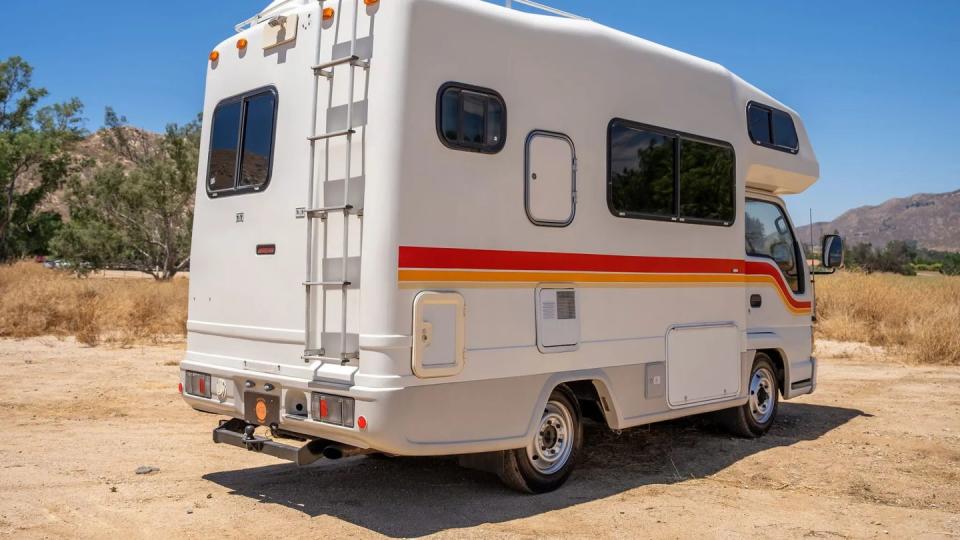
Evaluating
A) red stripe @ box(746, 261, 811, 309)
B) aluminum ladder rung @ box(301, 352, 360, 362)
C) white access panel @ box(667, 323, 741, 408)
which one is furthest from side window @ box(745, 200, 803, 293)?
aluminum ladder rung @ box(301, 352, 360, 362)

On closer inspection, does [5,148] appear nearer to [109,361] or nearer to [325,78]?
[109,361]

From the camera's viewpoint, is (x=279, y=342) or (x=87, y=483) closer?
(x=279, y=342)

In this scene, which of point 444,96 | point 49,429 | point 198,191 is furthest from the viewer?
point 49,429

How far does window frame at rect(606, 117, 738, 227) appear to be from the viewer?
6.34 metres

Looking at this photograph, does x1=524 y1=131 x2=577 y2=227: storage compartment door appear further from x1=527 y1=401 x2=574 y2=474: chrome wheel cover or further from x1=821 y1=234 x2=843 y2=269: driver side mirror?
x1=821 y1=234 x2=843 y2=269: driver side mirror

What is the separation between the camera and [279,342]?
5.56m

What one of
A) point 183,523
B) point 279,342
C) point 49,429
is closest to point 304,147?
point 279,342

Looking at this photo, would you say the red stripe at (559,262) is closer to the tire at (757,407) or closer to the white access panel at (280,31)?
the tire at (757,407)

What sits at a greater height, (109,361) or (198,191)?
(198,191)

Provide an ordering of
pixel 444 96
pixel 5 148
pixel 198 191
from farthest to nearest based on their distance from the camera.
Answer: pixel 5 148 → pixel 198 191 → pixel 444 96

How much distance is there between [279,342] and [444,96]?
1.93 meters

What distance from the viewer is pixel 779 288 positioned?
8250 mm

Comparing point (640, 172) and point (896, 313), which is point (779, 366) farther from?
point (896, 313)

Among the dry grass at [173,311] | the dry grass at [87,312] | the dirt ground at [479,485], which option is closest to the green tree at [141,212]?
the dry grass at [173,311]
